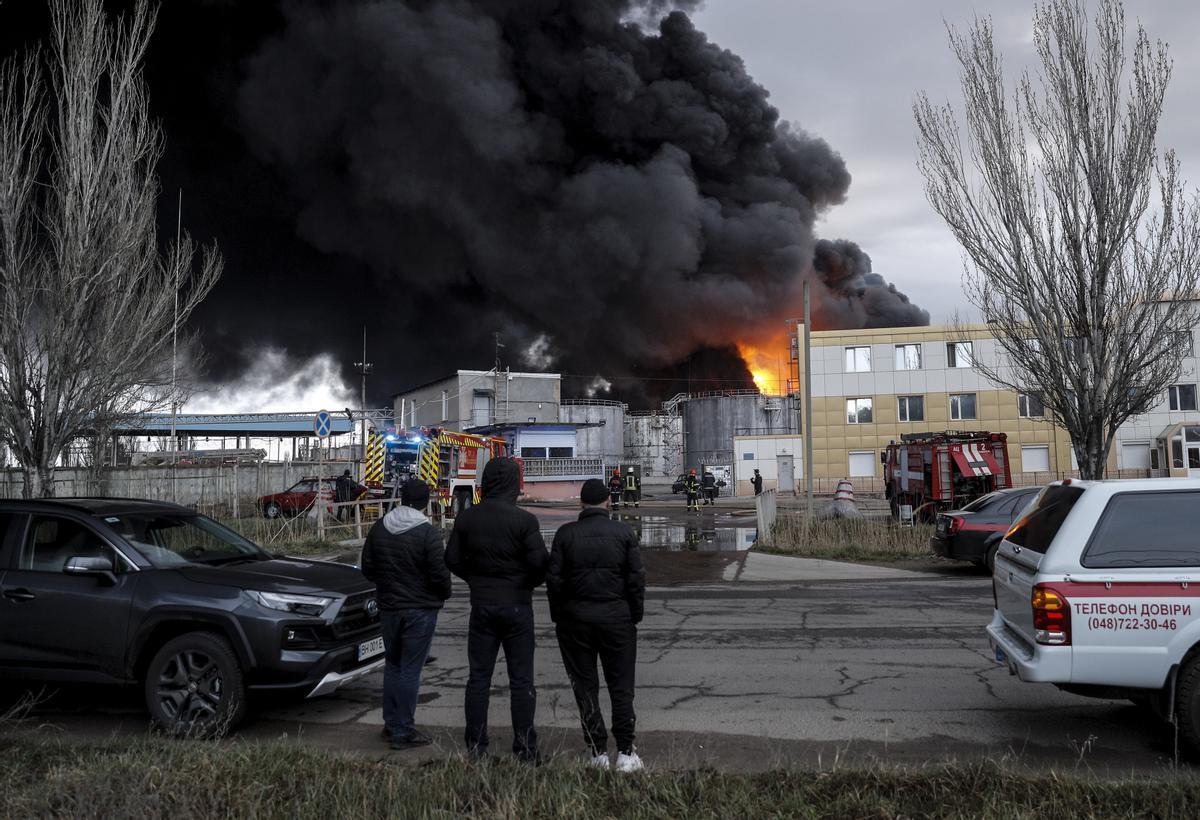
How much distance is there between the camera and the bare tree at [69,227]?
494 inches

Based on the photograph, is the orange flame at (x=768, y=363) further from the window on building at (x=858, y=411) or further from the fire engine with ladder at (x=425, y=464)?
the fire engine with ladder at (x=425, y=464)

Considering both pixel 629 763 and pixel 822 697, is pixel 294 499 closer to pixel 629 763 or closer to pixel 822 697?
pixel 822 697

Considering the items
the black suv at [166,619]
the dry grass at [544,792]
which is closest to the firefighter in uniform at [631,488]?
the black suv at [166,619]

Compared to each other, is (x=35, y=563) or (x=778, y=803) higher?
(x=35, y=563)

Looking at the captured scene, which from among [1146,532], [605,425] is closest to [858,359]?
[605,425]

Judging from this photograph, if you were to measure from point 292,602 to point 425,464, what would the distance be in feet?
59.3

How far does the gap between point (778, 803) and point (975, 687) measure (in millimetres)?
3436

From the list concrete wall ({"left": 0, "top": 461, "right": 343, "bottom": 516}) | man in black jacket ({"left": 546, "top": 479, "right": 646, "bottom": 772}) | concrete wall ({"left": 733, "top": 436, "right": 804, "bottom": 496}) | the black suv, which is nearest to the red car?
concrete wall ({"left": 0, "top": 461, "right": 343, "bottom": 516})

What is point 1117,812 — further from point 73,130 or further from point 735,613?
A: point 73,130

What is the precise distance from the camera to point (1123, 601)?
4.83 m

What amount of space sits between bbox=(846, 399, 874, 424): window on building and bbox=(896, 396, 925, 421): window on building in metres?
1.42

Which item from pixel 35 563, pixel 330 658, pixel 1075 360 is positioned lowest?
A: pixel 330 658

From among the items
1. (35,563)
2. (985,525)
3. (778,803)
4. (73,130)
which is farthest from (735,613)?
(73,130)

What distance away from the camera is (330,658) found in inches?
219
